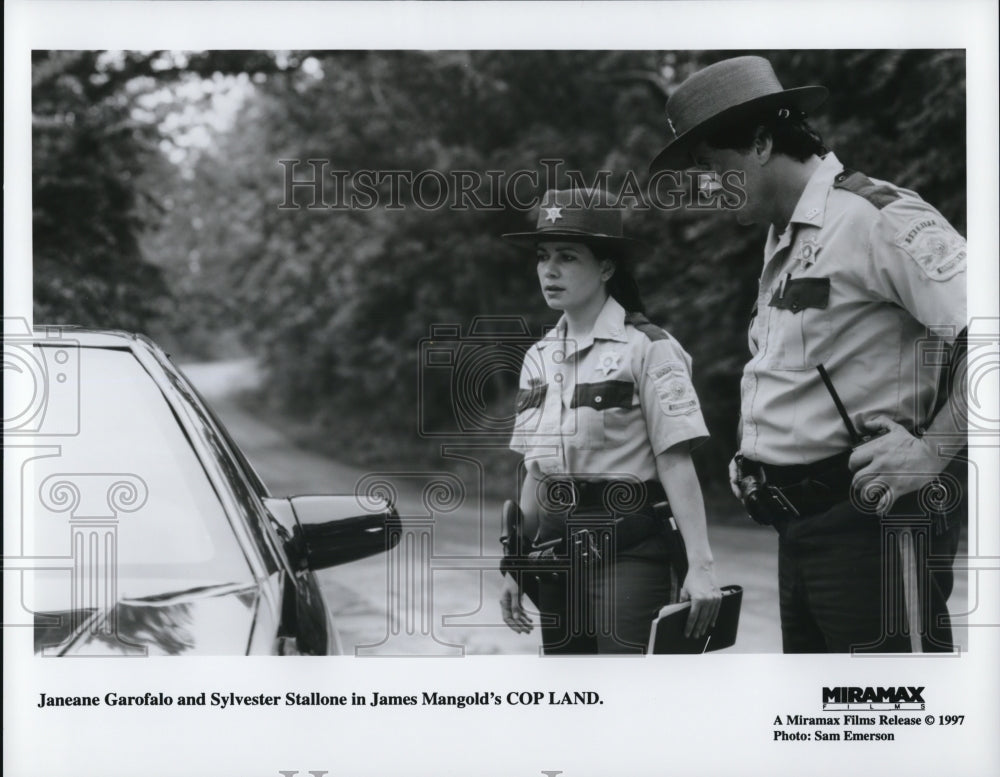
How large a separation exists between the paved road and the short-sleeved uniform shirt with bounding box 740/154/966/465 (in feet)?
1.47

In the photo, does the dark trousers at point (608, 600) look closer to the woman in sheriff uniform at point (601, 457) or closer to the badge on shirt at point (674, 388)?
the woman in sheriff uniform at point (601, 457)

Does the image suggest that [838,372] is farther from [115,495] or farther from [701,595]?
[115,495]

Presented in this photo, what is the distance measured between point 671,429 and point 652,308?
381mm

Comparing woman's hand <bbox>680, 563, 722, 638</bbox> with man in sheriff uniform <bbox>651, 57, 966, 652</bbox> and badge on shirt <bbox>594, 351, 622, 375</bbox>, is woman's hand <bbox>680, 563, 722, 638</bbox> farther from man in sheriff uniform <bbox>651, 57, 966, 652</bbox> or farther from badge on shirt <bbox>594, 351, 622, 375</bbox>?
badge on shirt <bbox>594, 351, 622, 375</bbox>

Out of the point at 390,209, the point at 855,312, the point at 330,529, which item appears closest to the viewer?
the point at 330,529

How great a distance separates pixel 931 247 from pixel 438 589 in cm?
152

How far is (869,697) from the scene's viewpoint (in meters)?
2.92

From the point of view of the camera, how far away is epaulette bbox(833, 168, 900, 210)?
8.82 feet

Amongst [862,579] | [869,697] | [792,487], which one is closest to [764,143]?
[792,487]

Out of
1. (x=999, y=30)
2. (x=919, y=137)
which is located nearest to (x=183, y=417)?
(x=919, y=137)

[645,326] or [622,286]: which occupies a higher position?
[622,286]

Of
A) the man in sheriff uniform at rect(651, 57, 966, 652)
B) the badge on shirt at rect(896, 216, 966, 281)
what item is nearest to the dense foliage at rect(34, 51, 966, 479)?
the man in sheriff uniform at rect(651, 57, 966, 652)

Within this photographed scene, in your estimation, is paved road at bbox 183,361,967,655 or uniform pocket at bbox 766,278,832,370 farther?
paved road at bbox 183,361,967,655

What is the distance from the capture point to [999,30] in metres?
2.94
